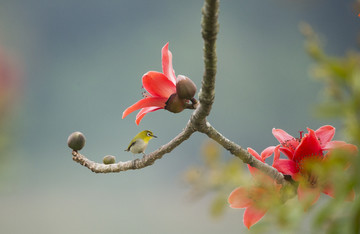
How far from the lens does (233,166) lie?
326 millimetres

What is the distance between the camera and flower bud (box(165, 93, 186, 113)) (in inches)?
26.9

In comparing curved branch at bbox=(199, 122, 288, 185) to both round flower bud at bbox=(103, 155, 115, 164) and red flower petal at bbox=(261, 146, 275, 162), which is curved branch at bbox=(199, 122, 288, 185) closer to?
red flower petal at bbox=(261, 146, 275, 162)

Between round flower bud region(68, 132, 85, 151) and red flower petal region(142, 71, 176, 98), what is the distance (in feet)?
0.96

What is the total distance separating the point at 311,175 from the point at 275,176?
0.06 m

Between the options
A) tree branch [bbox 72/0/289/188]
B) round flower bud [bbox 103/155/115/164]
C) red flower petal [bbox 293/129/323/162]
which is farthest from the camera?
round flower bud [bbox 103/155/115/164]

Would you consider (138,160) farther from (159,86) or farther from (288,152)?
(288,152)

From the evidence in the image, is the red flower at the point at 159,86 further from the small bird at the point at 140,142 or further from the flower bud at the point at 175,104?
the small bird at the point at 140,142

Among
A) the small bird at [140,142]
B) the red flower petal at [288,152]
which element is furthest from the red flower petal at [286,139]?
the small bird at [140,142]

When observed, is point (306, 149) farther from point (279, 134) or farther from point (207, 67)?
point (207, 67)

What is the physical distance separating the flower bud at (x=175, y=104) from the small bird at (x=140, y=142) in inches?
9.9

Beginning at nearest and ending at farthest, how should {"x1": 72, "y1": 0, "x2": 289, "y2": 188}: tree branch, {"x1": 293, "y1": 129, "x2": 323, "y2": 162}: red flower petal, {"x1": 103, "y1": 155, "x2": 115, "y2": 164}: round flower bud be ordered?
{"x1": 72, "y1": 0, "x2": 289, "y2": 188}: tree branch
{"x1": 293, "y1": 129, "x2": 323, "y2": 162}: red flower petal
{"x1": 103, "y1": 155, "x2": 115, "y2": 164}: round flower bud

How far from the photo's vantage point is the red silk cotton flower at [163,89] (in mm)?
679

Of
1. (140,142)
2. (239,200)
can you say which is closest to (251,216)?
(239,200)

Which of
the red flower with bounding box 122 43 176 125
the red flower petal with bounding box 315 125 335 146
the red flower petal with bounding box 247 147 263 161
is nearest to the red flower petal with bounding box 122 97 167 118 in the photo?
the red flower with bounding box 122 43 176 125
